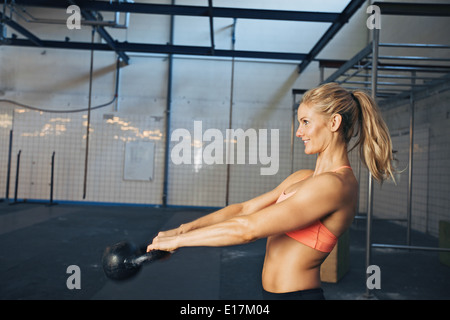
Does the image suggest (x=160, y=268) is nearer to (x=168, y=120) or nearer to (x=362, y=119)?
(x=362, y=119)

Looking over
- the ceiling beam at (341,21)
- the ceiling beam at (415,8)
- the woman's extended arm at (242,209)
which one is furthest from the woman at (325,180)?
A: the ceiling beam at (341,21)

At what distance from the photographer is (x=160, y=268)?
3006 millimetres

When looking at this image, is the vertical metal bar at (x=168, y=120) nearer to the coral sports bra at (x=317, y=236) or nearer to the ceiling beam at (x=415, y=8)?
the ceiling beam at (x=415, y=8)

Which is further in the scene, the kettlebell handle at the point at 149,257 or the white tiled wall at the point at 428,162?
the white tiled wall at the point at 428,162

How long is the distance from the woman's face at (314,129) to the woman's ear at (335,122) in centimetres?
1

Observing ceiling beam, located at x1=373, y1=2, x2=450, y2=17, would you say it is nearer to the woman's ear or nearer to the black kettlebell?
the woman's ear

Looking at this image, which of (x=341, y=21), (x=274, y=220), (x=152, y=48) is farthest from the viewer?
(x=152, y=48)

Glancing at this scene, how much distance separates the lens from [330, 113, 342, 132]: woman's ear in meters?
0.94

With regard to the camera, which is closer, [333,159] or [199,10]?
[333,159]

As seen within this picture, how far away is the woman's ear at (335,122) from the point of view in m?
0.94

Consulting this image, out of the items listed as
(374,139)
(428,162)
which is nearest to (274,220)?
(374,139)

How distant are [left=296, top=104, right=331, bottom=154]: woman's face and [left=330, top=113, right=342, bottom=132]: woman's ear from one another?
0.05 ft

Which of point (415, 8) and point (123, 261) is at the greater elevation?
point (415, 8)

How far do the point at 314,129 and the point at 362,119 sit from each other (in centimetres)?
17
